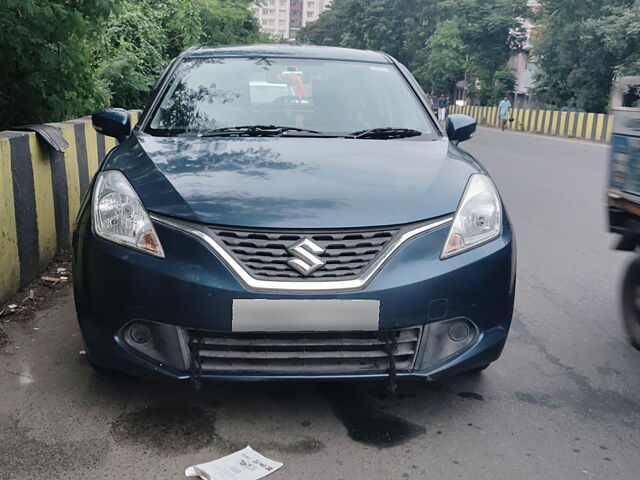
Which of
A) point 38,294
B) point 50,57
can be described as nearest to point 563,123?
point 50,57

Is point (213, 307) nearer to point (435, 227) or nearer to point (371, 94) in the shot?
point (435, 227)

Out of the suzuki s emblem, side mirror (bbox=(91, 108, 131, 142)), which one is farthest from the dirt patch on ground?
the suzuki s emblem

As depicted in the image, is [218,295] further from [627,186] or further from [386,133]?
[627,186]

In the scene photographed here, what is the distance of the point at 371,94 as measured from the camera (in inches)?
170

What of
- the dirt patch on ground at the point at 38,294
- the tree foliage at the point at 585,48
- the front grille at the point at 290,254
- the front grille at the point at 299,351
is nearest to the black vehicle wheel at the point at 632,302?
the front grille at the point at 299,351

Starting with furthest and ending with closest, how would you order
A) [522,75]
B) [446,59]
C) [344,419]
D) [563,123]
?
[446,59] < [522,75] < [563,123] < [344,419]

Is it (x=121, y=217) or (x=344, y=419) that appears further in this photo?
(x=344, y=419)

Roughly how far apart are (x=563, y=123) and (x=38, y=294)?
1099 inches

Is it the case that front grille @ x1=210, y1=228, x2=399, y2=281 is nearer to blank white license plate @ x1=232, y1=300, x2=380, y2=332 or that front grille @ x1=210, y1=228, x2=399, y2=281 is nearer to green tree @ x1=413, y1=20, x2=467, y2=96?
blank white license plate @ x1=232, y1=300, x2=380, y2=332

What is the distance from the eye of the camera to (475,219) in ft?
10.2

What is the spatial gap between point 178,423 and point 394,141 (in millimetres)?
1761

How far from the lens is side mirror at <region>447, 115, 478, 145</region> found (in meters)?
4.28

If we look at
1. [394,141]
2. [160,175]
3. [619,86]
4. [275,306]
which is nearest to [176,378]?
[275,306]

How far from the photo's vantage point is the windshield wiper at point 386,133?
3895 millimetres
